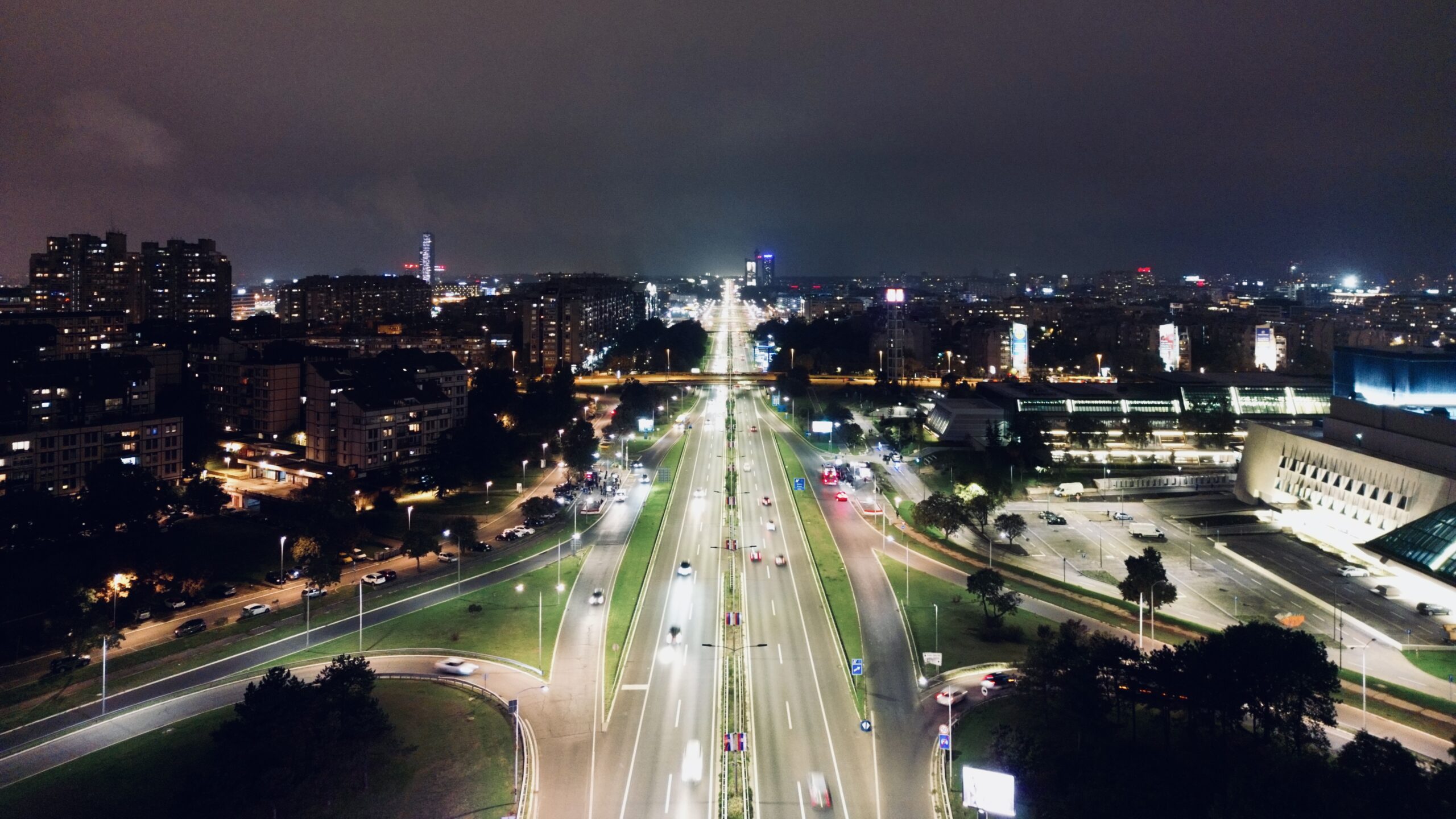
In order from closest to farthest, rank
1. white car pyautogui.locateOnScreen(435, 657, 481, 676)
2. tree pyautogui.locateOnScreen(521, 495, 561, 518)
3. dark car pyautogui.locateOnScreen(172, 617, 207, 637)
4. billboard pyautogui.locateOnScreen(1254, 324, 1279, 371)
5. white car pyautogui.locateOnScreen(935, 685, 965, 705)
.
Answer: white car pyautogui.locateOnScreen(935, 685, 965, 705) → white car pyautogui.locateOnScreen(435, 657, 481, 676) → dark car pyautogui.locateOnScreen(172, 617, 207, 637) → tree pyautogui.locateOnScreen(521, 495, 561, 518) → billboard pyautogui.locateOnScreen(1254, 324, 1279, 371)

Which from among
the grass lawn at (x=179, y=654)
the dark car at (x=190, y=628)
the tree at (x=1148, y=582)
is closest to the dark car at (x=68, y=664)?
the grass lawn at (x=179, y=654)

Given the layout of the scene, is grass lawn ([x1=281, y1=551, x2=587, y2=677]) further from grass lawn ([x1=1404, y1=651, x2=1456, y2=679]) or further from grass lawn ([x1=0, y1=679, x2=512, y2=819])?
grass lawn ([x1=1404, y1=651, x2=1456, y2=679])

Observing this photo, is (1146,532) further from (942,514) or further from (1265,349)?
(1265,349)

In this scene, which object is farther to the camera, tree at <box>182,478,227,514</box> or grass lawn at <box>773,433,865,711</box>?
tree at <box>182,478,227,514</box>

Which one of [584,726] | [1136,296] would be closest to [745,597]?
[584,726]

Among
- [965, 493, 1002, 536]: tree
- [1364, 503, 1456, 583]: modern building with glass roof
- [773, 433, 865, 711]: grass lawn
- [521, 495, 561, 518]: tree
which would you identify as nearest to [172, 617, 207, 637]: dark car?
[521, 495, 561, 518]: tree

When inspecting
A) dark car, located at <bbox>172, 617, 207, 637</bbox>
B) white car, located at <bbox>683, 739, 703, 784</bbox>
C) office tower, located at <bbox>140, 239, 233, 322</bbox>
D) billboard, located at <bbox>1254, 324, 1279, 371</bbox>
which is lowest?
white car, located at <bbox>683, 739, 703, 784</bbox>

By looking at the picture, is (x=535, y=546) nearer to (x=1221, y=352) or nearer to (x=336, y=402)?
(x=336, y=402)
